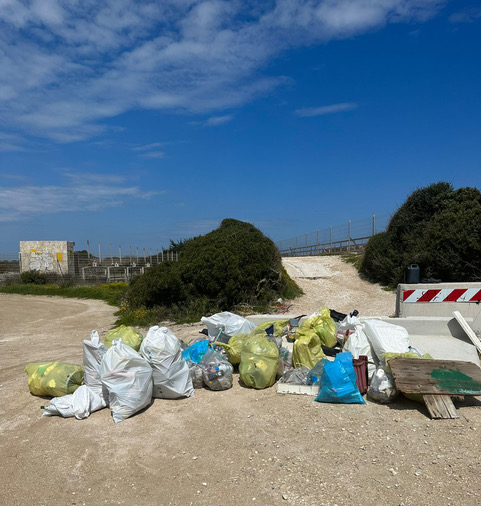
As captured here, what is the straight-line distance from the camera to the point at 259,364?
16.2 ft

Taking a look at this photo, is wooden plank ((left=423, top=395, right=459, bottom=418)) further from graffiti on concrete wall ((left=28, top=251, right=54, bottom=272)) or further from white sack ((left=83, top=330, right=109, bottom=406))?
graffiti on concrete wall ((left=28, top=251, right=54, bottom=272))

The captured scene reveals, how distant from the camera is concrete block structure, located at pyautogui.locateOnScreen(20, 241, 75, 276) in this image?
83.0 ft

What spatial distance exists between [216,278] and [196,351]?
210 inches

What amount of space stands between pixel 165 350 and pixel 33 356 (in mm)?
3848

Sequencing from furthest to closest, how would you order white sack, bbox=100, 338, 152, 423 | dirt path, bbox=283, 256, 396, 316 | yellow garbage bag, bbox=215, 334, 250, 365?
1. dirt path, bbox=283, 256, 396, 316
2. yellow garbage bag, bbox=215, 334, 250, 365
3. white sack, bbox=100, 338, 152, 423

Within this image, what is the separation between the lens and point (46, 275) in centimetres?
2416

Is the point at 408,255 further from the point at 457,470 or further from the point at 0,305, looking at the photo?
the point at 0,305

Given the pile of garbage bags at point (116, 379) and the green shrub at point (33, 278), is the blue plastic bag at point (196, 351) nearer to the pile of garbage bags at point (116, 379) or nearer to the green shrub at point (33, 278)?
the pile of garbage bags at point (116, 379)

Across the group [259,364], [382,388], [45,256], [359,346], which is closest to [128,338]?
[259,364]

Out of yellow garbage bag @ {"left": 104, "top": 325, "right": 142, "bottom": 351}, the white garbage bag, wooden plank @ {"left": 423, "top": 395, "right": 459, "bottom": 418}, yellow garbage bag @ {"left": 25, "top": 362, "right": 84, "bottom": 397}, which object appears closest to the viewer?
wooden plank @ {"left": 423, "top": 395, "right": 459, "bottom": 418}

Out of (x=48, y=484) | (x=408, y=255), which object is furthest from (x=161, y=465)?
(x=408, y=255)

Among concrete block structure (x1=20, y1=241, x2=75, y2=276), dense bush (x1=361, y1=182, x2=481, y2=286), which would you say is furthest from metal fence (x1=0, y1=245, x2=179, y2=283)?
dense bush (x1=361, y1=182, x2=481, y2=286)

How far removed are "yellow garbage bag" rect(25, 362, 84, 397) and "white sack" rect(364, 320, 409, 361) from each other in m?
3.66

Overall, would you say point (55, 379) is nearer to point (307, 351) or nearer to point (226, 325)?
point (226, 325)
